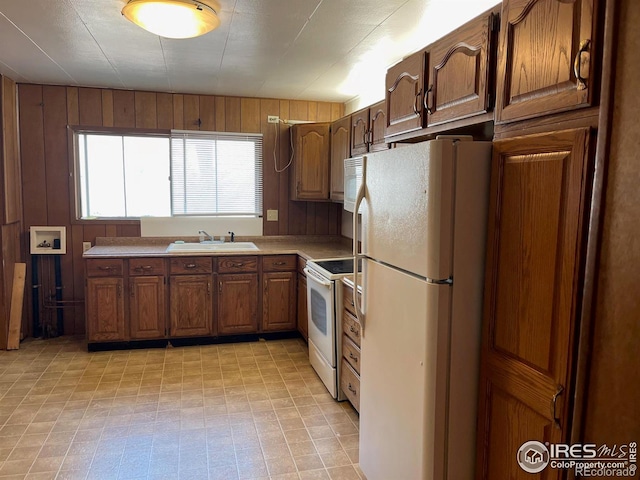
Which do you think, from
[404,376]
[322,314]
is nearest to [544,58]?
[404,376]

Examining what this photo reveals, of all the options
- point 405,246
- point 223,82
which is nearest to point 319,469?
point 405,246

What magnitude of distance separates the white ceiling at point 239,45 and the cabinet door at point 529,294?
1302mm

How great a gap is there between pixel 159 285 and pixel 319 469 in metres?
2.29

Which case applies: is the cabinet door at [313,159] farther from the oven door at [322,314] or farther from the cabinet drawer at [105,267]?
the cabinet drawer at [105,267]

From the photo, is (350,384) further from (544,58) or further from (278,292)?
(544,58)

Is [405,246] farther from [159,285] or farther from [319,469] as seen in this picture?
[159,285]

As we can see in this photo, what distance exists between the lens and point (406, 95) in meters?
2.29

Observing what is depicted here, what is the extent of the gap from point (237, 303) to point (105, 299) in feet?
3.66

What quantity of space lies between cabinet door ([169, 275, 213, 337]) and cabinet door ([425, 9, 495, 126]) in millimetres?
2696

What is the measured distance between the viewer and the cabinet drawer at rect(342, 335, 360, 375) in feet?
8.96

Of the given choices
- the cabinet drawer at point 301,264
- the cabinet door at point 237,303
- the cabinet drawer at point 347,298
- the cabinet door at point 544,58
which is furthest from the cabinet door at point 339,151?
the cabinet door at point 544,58

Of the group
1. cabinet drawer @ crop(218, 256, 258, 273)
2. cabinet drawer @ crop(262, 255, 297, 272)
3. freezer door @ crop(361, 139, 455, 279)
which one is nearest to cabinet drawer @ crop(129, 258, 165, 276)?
cabinet drawer @ crop(218, 256, 258, 273)

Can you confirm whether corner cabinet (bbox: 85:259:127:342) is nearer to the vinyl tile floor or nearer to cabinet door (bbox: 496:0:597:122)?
the vinyl tile floor

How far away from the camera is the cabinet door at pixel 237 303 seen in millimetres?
4113
